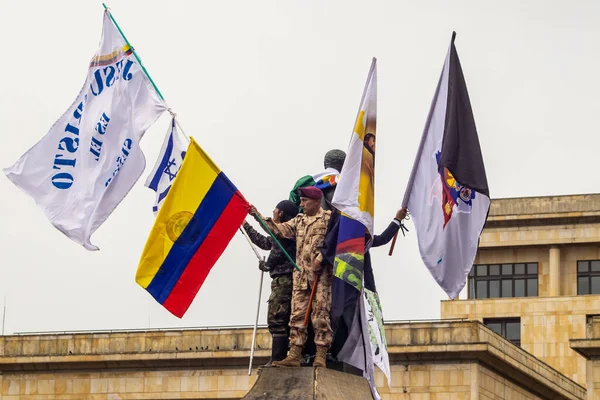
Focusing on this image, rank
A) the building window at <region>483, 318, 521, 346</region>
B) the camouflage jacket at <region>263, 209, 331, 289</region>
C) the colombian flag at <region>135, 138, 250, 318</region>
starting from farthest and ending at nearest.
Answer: the building window at <region>483, 318, 521, 346</region> → the colombian flag at <region>135, 138, 250, 318</region> → the camouflage jacket at <region>263, 209, 331, 289</region>

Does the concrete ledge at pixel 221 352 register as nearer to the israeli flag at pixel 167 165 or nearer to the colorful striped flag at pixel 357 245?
the israeli flag at pixel 167 165

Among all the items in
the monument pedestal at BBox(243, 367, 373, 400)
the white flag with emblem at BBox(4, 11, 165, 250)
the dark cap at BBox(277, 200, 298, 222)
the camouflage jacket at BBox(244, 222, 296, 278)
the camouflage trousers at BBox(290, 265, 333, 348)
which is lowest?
the monument pedestal at BBox(243, 367, 373, 400)

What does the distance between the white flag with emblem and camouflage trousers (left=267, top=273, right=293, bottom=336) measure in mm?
3546

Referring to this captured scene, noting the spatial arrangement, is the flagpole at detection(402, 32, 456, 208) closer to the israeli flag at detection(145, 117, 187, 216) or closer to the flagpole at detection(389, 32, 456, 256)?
the flagpole at detection(389, 32, 456, 256)

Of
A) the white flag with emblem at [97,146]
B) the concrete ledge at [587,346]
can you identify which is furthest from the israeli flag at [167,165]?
the concrete ledge at [587,346]

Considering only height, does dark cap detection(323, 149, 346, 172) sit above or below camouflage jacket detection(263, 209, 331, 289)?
above

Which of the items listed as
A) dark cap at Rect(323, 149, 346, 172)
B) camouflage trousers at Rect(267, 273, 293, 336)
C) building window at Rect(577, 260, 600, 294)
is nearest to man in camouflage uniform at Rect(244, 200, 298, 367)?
camouflage trousers at Rect(267, 273, 293, 336)

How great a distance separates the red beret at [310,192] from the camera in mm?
30078

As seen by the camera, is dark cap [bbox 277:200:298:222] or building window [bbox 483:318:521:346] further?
building window [bbox 483:318:521:346]

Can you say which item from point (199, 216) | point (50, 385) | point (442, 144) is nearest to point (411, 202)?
point (442, 144)

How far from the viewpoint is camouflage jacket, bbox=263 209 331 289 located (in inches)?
1182

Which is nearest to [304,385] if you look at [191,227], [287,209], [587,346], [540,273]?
[287,209]

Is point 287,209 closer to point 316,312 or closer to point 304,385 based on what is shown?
point 316,312

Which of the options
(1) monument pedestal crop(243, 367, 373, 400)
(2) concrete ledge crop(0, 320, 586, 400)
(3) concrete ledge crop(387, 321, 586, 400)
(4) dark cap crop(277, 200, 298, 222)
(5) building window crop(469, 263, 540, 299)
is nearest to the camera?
(1) monument pedestal crop(243, 367, 373, 400)
